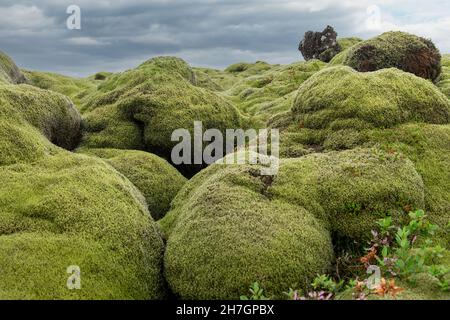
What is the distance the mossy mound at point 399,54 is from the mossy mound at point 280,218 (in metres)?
9.77

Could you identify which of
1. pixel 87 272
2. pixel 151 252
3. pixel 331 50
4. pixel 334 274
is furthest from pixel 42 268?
pixel 331 50

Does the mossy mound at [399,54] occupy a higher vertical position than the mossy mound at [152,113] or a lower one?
higher

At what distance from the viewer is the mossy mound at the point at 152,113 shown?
16.2 metres

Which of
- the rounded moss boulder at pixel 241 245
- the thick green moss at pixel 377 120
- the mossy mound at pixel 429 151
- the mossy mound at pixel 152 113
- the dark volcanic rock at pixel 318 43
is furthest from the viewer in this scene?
the dark volcanic rock at pixel 318 43

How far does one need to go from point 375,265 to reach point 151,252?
372 cm

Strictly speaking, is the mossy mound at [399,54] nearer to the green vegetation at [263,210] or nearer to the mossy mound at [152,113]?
the mossy mound at [152,113]

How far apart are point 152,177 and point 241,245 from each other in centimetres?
605

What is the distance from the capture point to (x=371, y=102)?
Result: 11398 millimetres

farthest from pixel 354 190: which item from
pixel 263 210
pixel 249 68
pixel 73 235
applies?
pixel 249 68

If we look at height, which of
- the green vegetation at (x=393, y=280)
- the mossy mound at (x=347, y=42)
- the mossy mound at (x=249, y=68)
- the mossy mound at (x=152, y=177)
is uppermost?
the mossy mound at (x=347, y=42)

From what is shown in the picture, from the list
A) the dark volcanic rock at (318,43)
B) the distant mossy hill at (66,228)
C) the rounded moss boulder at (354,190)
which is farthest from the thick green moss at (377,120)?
the dark volcanic rock at (318,43)

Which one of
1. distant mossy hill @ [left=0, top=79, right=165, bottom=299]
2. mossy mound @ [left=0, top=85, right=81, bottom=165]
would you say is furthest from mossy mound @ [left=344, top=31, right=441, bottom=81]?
distant mossy hill @ [left=0, top=79, right=165, bottom=299]

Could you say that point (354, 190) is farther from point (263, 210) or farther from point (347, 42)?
point (347, 42)
